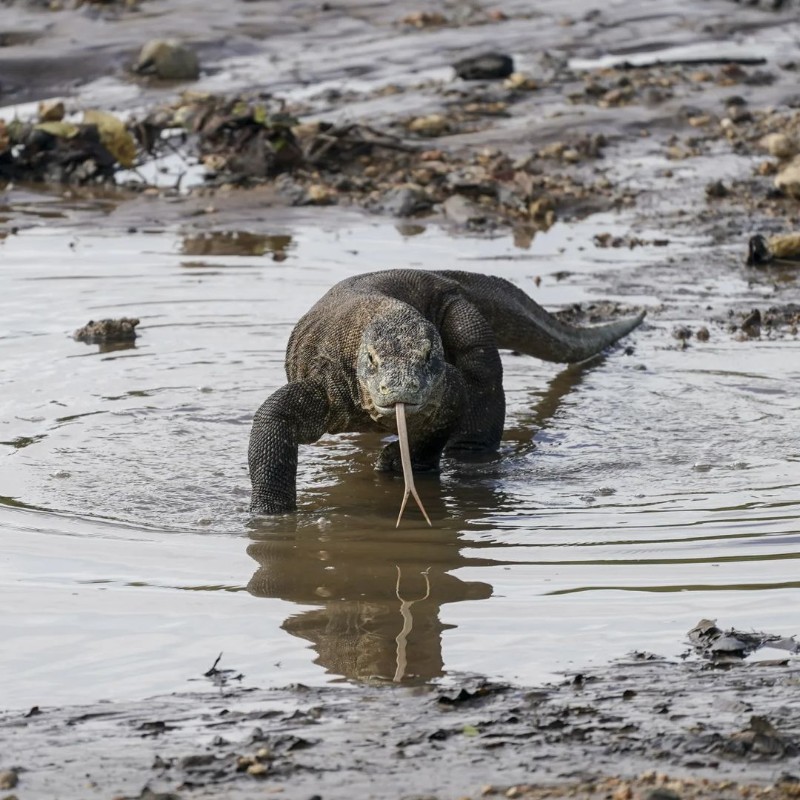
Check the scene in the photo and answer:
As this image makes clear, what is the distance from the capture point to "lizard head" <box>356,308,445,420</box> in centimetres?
553

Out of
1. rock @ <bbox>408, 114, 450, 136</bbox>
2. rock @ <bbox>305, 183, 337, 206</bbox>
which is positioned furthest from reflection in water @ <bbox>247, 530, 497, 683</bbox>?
rock @ <bbox>408, 114, 450, 136</bbox>

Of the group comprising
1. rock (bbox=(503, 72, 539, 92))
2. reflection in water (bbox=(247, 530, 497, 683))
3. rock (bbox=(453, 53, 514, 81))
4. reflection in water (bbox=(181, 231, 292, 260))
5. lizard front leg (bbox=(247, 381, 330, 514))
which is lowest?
reflection in water (bbox=(247, 530, 497, 683))

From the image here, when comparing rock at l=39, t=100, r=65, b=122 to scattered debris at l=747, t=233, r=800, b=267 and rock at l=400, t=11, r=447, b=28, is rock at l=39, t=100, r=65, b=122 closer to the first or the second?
scattered debris at l=747, t=233, r=800, b=267

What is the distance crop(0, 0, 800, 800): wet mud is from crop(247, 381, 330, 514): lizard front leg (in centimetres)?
13

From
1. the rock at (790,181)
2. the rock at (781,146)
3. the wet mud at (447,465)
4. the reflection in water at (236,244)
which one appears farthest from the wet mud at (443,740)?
the rock at (781,146)

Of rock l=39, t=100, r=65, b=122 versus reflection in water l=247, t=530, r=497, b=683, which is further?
rock l=39, t=100, r=65, b=122

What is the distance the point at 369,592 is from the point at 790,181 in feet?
25.8

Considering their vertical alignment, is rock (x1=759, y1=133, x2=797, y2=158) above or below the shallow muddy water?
above

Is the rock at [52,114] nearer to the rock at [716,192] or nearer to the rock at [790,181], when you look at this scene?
the rock at [716,192]

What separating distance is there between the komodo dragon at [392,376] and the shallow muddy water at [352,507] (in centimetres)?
19

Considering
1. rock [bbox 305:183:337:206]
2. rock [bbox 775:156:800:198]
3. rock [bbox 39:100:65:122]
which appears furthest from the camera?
rock [bbox 39:100:65:122]

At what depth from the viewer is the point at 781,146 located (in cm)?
1313

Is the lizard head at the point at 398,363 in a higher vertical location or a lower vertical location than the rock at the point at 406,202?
lower

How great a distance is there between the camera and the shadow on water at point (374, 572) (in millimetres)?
4398
